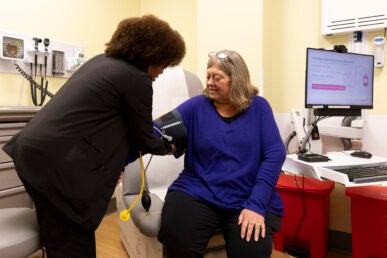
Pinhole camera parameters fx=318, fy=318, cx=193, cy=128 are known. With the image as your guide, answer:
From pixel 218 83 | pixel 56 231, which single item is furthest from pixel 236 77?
pixel 56 231

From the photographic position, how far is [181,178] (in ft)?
4.52

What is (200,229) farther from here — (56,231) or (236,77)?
(236,77)

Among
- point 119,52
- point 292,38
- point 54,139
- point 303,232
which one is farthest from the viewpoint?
point 292,38

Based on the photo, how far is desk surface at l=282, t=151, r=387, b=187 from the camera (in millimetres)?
1265

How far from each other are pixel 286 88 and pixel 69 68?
155 cm

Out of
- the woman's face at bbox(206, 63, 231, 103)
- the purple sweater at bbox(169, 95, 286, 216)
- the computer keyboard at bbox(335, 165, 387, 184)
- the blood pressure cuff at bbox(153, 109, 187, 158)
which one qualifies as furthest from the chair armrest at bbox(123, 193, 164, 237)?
the computer keyboard at bbox(335, 165, 387, 184)

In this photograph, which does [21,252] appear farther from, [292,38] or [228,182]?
[292,38]

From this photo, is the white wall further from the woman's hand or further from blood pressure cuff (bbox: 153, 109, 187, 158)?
the woman's hand

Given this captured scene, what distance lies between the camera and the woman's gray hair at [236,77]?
139 cm

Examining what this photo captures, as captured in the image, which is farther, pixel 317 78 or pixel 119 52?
pixel 317 78

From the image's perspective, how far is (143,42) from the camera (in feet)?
3.49

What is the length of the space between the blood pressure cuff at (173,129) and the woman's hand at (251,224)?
0.42 m

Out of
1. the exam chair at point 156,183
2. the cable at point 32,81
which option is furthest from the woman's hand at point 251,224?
the cable at point 32,81

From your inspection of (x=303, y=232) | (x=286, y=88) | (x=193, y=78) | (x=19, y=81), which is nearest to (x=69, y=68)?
(x=19, y=81)
